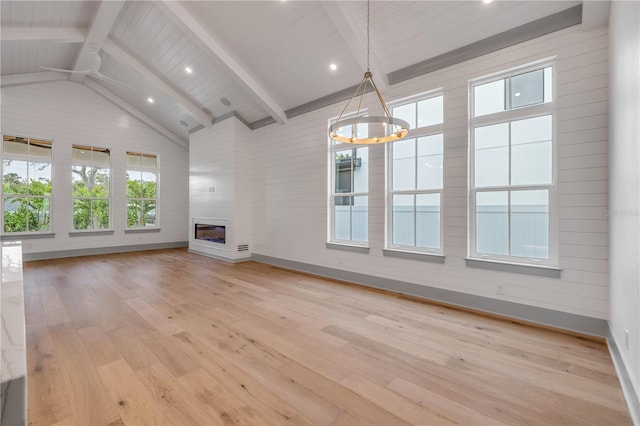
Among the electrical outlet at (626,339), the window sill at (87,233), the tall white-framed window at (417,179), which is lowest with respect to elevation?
the electrical outlet at (626,339)

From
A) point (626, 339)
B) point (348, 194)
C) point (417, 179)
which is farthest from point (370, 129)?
point (626, 339)

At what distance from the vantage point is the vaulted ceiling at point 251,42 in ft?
11.3

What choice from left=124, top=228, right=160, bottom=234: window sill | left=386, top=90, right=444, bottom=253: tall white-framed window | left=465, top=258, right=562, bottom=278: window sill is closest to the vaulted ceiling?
left=386, top=90, right=444, bottom=253: tall white-framed window

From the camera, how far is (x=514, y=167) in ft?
11.1

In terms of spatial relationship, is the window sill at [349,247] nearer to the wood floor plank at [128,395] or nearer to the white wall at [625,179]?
the white wall at [625,179]

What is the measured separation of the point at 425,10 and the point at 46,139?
8.59 metres

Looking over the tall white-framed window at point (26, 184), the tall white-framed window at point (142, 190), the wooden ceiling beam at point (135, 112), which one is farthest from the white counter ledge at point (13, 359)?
the wooden ceiling beam at point (135, 112)

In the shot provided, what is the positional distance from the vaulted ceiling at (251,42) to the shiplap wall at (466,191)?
252 mm

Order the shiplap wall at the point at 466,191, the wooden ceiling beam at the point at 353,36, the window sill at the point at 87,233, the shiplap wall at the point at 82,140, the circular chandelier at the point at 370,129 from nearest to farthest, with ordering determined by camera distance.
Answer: the circular chandelier at the point at 370,129
the shiplap wall at the point at 466,191
the wooden ceiling beam at the point at 353,36
the shiplap wall at the point at 82,140
the window sill at the point at 87,233

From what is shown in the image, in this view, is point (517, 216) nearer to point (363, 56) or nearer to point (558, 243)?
point (558, 243)

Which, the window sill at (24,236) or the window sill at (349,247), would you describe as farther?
the window sill at (24,236)

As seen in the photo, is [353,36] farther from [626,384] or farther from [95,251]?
[95,251]

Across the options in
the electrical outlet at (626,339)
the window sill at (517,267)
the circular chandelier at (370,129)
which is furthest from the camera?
the window sill at (517,267)

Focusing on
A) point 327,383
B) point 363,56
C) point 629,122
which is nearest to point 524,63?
point 629,122
